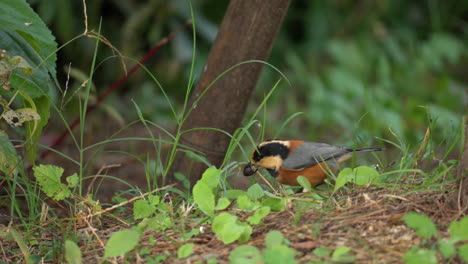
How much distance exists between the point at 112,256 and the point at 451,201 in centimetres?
122

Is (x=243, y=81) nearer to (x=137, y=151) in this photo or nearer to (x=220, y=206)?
(x=220, y=206)

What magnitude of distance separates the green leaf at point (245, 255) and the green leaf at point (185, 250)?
150 millimetres

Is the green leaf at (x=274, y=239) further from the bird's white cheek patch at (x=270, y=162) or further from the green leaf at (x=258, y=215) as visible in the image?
the bird's white cheek patch at (x=270, y=162)

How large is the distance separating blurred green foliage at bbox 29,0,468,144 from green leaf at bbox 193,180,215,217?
3379mm

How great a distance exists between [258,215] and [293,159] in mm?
1130

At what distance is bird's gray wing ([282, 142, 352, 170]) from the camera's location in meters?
3.43

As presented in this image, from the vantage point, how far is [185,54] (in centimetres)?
648

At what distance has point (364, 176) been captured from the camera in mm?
2635

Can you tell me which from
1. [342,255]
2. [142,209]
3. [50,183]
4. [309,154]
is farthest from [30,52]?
[342,255]

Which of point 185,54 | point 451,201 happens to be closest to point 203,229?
point 451,201

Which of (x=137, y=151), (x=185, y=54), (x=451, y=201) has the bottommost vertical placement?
(x=137, y=151)

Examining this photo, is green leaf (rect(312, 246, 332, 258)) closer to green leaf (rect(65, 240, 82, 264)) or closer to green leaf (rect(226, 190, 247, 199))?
green leaf (rect(226, 190, 247, 199))

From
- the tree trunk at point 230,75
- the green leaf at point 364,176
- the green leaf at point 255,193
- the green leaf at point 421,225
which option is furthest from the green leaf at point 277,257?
the tree trunk at point 230,75

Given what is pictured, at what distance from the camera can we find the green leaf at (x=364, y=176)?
262cm
